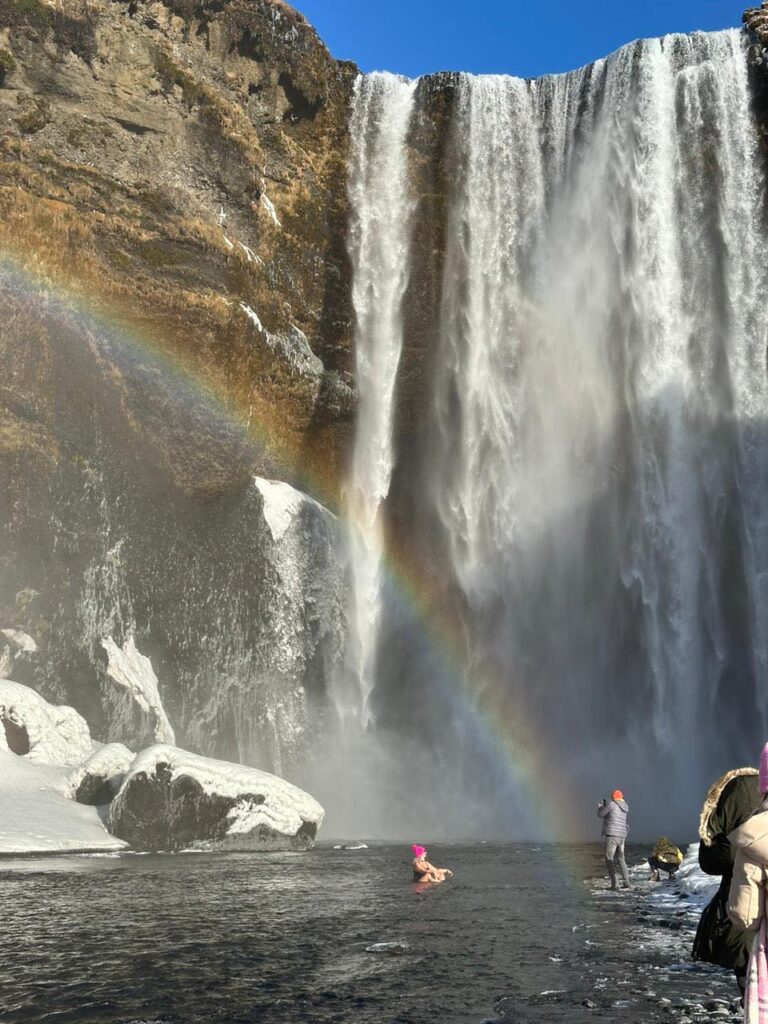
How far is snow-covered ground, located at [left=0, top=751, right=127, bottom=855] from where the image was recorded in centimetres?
1831

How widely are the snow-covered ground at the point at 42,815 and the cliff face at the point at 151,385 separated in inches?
256

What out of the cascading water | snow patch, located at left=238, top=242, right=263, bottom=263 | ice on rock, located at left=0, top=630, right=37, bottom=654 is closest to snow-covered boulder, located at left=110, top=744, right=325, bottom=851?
ice on rock, located at left=0, top=630, right=37, bottom=654

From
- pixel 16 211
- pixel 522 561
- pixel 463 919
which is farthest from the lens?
pixel 522 561

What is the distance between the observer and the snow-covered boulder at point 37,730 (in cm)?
2375

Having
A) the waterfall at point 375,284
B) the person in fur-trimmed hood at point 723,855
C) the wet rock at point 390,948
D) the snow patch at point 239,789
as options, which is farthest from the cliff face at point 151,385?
the person in fur-trimmed hood at point 723,855

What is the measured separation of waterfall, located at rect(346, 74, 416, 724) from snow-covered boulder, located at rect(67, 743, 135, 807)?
12.9 metres

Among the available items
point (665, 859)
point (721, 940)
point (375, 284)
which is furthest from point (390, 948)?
point (375, 284)

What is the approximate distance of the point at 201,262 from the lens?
99.3ft

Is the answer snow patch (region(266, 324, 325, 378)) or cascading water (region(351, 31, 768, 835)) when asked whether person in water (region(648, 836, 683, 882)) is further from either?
snow patch (region(266, 324, 325, 378))

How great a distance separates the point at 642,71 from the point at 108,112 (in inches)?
740

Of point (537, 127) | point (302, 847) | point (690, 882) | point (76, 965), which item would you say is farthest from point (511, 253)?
point (76, 965)

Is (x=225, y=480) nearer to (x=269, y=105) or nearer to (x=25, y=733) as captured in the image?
(x=25, y=733)

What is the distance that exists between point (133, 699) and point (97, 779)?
6.87 meters

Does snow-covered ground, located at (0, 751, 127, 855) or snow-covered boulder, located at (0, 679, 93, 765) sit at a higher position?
snow-covered boulder, located at (0, 679, 93, 765)
